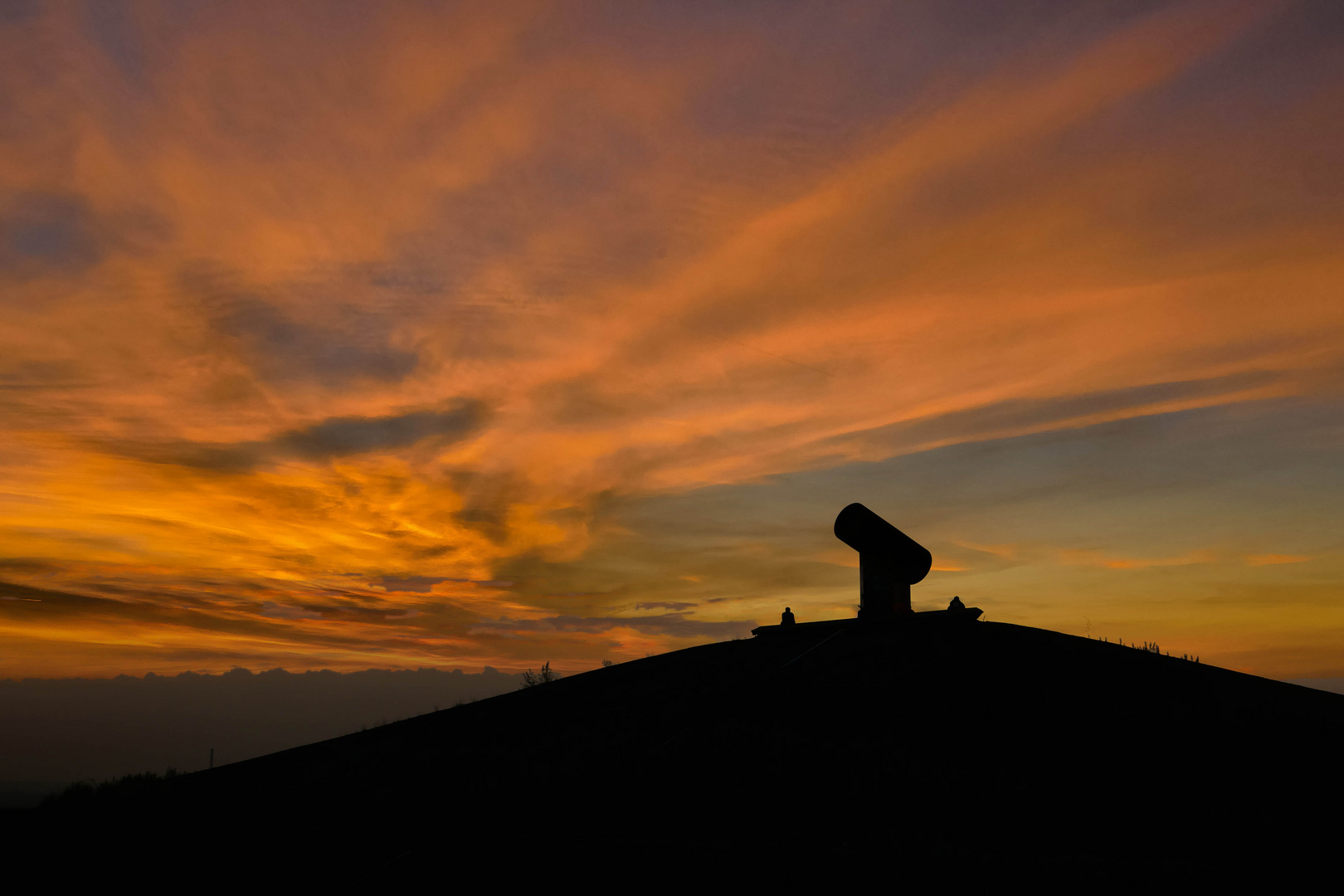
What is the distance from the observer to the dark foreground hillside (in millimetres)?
7988

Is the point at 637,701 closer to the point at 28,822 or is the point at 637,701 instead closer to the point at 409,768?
the point at 409,768

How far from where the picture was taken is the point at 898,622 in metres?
16.0

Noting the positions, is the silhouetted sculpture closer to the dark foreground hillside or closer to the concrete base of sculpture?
the concrete base of sculpture

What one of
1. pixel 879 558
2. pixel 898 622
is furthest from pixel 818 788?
pixel 879 558

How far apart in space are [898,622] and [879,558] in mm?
1803

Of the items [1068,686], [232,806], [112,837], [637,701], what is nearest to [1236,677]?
[1068,686]

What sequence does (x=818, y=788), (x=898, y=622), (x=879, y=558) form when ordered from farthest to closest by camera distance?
(x=879, y=558), (x=898, y=622), (x=818, y=788)

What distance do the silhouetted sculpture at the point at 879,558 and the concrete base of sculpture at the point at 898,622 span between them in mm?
645

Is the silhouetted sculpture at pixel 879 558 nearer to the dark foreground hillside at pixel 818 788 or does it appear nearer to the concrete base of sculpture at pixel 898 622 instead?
the concrete base of sculpture at pixel 898 622

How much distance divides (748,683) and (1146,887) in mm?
6761

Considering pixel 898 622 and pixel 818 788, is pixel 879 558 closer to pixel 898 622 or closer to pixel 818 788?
pixel 898 622

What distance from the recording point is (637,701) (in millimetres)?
13875

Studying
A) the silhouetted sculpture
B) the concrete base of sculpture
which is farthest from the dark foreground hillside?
the silhouetted sculpture

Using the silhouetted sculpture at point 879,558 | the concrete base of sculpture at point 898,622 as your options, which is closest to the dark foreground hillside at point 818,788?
the concrete base of sculpture at point 898,622
